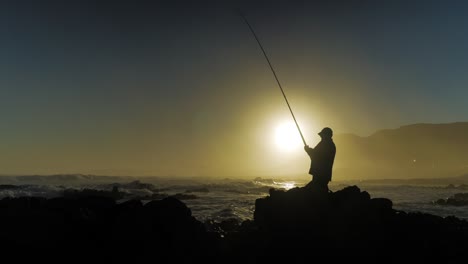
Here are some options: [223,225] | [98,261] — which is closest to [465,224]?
[223,225]

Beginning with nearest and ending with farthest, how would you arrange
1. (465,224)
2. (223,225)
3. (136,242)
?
1. (136,242)
2. (465,224)
3. (223,225)

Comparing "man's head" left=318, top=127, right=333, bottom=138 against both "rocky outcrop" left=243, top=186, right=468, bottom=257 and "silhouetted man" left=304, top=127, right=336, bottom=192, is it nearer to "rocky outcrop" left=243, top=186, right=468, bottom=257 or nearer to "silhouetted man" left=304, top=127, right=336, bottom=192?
"silhouetted man" left=304, top=127, right=336, bottom=192

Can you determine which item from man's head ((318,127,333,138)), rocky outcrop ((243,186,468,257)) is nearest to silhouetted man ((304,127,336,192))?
man's head ((318,127,333,138))

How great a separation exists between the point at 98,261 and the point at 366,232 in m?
7.93

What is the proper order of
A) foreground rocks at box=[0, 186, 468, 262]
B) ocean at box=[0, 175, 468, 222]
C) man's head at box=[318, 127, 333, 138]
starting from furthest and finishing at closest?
1. ocean at box=[0, 175, 468, 222]
2. man's head at box=[318, 127, 333, 138]
3. foreground rocks at box=[0, 186, 468, 262]

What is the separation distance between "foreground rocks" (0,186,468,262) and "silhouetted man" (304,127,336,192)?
470 millimetres

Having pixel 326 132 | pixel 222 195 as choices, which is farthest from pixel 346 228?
pixel 222 195

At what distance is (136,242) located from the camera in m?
12.5

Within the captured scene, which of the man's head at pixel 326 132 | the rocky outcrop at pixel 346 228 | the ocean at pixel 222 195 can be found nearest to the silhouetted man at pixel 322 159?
the man's head at pixel 326 132

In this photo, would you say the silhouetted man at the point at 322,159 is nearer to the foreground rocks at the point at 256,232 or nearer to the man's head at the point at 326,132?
the man's head at the point at 326,132

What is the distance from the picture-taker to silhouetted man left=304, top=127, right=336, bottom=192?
1429 centimetres

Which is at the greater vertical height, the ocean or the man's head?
the man's head

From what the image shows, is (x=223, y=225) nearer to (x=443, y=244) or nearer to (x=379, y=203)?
(x=379, y=203)

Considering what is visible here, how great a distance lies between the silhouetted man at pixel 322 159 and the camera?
46.9ft
